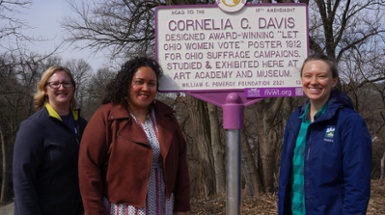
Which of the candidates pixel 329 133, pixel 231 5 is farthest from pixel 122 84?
pixel 329 133

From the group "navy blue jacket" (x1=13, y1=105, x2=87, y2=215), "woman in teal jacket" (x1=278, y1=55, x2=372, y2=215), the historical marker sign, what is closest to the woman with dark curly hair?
"navy blue jacket" (x1=13, y1=105, x2=87, y2=215)

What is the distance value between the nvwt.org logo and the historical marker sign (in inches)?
1.3

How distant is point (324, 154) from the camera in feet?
8.58

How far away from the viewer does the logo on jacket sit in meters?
2.63

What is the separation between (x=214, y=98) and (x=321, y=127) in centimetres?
103

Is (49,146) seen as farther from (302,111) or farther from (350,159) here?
(350,159)

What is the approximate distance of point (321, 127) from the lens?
270 cm

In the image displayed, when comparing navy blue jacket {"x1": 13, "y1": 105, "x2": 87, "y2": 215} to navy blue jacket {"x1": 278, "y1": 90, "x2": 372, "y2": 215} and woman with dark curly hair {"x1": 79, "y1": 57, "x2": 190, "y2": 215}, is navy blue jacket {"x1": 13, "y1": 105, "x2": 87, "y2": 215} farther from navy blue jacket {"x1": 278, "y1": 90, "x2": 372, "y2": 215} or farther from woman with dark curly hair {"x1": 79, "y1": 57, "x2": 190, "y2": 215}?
navy blue jacket {"x1": 278, "y1": 90, "x2": 372, "y2": 215}

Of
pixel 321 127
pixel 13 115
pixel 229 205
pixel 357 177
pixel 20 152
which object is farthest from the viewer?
pixel 13 115

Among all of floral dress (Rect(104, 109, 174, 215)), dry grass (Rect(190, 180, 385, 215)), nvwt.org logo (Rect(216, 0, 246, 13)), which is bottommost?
dry grass (Rect(190, 180, 385, 215))

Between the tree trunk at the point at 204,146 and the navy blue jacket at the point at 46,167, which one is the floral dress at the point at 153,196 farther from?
the tree trunk at the point at 204,146

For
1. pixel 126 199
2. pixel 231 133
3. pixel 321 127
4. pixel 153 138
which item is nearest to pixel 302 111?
pixel 321 127

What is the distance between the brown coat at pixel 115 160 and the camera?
2779 mm

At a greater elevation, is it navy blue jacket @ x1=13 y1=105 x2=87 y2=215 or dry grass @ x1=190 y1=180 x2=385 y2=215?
navy blue jacket @ x1=13 y1=105 x2=87 y2=215
